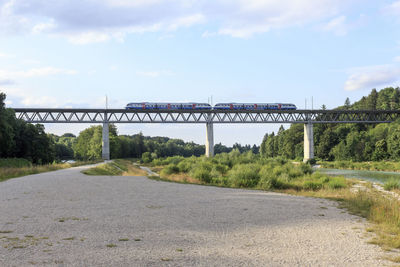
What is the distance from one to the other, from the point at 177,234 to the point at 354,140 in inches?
4009

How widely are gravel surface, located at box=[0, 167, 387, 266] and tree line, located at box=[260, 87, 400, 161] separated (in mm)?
85249

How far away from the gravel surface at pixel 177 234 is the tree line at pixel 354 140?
85.2 m

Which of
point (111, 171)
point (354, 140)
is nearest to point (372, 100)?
point (354, 140)

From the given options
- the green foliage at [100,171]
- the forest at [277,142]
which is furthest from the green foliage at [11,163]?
the green foliage at [100,171]

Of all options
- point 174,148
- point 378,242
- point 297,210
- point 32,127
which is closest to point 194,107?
point 32,127

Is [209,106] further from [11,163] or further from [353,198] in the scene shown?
[353,198]

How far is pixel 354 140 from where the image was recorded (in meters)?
99.5

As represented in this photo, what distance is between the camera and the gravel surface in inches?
297

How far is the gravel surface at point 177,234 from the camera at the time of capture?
7535 mm

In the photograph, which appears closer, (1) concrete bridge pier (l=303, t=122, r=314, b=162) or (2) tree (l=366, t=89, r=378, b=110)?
(1) concrete bridge pier (l=303, t=122, r=314, b=162)

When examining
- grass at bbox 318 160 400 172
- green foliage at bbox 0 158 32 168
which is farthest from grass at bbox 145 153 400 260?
grass at bbox 318 160 400 172

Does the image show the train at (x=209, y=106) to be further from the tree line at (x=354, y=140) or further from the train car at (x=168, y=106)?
the tree line at (x=354, y=140)

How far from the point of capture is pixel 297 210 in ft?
45.4

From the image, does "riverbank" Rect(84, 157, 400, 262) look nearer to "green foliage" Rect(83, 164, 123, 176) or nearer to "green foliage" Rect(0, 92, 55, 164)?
"green foliage" Rect(83, 164, 123, 176)
